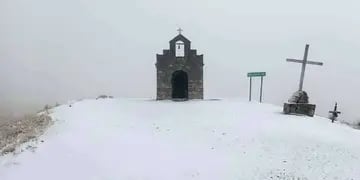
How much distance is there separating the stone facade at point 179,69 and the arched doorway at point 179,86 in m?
0.91

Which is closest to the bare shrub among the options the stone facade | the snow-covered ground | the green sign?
the snow-covered ground

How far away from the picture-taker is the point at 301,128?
24203mm

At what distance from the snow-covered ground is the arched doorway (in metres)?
10.3

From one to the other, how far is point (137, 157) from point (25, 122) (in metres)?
9.13

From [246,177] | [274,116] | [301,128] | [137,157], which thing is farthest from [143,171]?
[274,116]

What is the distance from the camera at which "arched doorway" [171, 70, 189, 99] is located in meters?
38.2

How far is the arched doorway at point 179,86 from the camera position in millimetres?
38156

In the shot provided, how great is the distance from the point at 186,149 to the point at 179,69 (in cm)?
1691

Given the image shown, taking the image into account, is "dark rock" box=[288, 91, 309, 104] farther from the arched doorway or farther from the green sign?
the arched doorway

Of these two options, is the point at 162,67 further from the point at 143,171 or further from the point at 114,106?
the point at 143,171

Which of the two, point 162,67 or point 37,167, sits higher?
point 162,67

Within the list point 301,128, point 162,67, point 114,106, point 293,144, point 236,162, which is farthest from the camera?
point 162,67

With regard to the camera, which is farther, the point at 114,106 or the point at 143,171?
the point at 114,106

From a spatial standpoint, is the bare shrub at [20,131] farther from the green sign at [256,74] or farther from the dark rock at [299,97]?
the green sign at [256,74]
